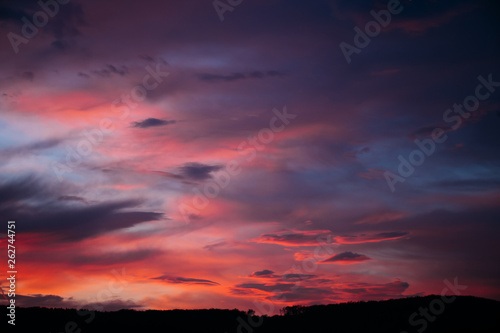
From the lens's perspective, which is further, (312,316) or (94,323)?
(312,316)

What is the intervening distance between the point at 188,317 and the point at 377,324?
66.8ft

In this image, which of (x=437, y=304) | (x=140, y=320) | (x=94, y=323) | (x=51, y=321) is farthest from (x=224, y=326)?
(x=437, y=304)

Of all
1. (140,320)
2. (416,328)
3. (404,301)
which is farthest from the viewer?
(404,301)

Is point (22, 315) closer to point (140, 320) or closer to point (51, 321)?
point (51, 321)

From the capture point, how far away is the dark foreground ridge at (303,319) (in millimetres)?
48094

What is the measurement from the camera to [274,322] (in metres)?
52.0

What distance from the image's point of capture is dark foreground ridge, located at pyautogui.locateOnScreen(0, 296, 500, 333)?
158 ft

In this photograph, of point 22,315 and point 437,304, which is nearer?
point 22,315

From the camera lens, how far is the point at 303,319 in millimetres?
52875

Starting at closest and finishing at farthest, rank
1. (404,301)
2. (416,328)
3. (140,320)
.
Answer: (416,328) → (140,320) → (404,301)

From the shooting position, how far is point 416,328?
157 ft

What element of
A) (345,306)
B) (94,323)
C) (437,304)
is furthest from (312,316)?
(94,323)

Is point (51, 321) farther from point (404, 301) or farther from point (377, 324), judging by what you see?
point (404, 301)

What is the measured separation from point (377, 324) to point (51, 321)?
108ft
